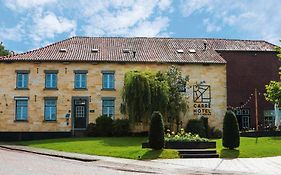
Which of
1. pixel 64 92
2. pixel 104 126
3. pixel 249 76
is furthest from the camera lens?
pixel 249 76

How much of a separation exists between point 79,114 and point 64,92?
229cm

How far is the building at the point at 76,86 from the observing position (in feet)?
116

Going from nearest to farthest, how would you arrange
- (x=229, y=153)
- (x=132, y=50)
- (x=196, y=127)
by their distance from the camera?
(x=229, y=153) < (x=196, y=127) < (x=132, y=50)

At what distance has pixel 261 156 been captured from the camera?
22.0 metres

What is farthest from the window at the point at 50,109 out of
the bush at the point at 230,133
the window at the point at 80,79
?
the bush at the point at 230,133

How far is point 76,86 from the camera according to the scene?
3619 cm

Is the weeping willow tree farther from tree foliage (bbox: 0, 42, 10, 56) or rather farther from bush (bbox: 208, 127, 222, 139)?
tree foliage (bbox: 0, 42, 10, 56)

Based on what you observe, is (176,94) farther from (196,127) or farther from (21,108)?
(21,108)

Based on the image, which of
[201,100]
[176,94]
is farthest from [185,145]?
[201,100]

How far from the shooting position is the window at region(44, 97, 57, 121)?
117ft

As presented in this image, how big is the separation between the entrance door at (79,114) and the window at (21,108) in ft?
13.6

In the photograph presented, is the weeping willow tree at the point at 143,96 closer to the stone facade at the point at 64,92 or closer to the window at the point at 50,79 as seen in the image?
the stone facade at the point at 64,92

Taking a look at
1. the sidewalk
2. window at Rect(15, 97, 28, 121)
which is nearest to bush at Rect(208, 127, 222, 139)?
the sidewalk

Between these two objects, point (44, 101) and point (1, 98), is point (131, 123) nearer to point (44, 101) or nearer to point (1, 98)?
point (44, 101)
